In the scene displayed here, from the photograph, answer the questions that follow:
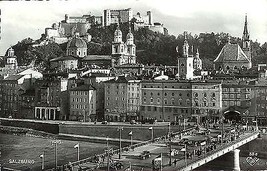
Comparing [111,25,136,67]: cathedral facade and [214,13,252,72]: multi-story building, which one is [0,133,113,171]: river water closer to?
[111,25,136,67]: cathedral facade

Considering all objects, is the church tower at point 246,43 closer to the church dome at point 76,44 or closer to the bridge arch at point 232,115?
the bridge arch at point 232,115

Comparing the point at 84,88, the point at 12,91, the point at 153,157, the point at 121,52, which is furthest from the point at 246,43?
the point at 153,157

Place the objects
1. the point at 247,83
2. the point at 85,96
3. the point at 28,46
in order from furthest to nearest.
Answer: the point at 28,46 → the point at 85,96 → the point at 247,83

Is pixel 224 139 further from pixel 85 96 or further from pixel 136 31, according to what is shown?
pixel 136 31

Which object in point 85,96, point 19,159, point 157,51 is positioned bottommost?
point 19,159

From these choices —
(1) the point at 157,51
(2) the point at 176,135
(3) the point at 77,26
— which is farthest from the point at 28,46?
(2) the point at 176,135

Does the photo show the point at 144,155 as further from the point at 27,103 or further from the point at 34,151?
the point at 27,103
